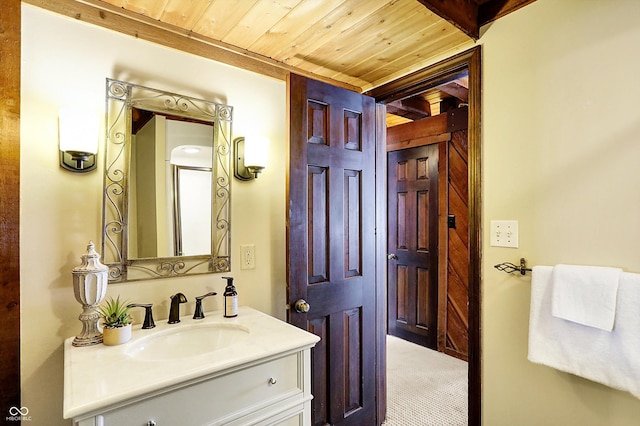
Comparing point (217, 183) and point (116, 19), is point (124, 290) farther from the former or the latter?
point (116, 19)

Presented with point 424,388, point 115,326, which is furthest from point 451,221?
point 115,326

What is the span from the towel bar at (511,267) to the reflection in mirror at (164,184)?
1.31 m

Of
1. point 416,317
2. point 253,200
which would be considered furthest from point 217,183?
point 416,317

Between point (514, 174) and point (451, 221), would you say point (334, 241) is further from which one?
point (451, 221)

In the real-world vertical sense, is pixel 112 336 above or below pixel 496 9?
below

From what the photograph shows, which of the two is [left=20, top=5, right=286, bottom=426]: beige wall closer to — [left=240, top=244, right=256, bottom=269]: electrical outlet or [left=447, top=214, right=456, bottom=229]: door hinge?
[left=240, top=244, right=256, bottom=269]: electrical outlet

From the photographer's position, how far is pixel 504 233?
1.55m

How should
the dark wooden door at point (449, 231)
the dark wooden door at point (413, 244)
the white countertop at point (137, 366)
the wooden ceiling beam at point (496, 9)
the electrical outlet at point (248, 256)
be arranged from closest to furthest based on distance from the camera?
1. the white countertop at point (137, 366)
2. the wooden ceiling beam at point (496, 9)
3. the electrical outlet at point (248, 256)
4. the dark wooden door at point (449, 231)
5. the dark wooden door at point (413, 244)

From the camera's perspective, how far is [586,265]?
→ 129 cm

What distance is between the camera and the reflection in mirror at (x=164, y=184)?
1.46 meters

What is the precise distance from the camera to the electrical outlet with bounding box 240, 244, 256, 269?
182cm

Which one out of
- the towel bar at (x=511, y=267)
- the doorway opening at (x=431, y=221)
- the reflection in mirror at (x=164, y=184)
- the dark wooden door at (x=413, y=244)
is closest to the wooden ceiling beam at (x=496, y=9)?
the towel bar at (x=511, y=267)

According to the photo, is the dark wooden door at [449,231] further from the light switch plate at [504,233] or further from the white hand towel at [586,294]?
the white hand towel at [586,294]

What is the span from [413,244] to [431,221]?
1.09 feet
